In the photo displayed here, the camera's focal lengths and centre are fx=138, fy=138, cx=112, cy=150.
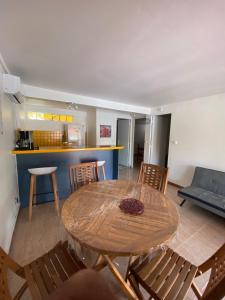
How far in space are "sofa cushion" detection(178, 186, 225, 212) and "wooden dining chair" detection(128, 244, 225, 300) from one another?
61.8 inches

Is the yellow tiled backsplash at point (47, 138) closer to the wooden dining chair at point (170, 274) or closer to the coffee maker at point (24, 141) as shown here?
the coffee maker at point (24, 141)

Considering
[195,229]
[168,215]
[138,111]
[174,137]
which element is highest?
[138,111]

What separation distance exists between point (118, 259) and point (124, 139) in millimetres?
4603

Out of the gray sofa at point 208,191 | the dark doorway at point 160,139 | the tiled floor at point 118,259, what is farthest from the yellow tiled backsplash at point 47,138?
the gray sofa at point 208,191

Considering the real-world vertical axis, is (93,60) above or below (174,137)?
above

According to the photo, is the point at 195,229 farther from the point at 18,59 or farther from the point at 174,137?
the point at 18,59

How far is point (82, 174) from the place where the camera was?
198 centimetres

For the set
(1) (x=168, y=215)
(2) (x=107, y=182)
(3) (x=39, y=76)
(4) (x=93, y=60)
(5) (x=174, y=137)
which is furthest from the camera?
(5) (x=174, y=137)

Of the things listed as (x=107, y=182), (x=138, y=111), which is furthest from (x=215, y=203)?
(x=138, y=111)

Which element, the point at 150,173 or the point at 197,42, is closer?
the point at 197,42

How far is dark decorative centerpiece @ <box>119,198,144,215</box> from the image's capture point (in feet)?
3.86

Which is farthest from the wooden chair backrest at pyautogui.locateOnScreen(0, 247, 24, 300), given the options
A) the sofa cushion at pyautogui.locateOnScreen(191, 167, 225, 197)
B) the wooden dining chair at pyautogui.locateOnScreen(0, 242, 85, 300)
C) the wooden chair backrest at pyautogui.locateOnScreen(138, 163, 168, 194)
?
the sofa cushion at pyautogui.locateOnScreen(191, 167, 225, 197)

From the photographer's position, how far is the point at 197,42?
1324 mm

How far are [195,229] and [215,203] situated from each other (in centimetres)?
54
